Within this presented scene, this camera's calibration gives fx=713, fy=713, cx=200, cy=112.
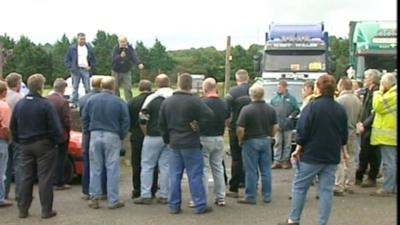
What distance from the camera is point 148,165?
9938 millimetres

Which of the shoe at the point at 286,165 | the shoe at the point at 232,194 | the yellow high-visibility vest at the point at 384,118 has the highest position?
the yellow high-visibility vest at the point at 384,118

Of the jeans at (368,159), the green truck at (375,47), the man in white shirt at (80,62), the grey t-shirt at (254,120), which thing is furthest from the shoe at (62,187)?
the green truck at (375,47)

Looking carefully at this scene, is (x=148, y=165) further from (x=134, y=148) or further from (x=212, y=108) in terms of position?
(x=212, y=108)

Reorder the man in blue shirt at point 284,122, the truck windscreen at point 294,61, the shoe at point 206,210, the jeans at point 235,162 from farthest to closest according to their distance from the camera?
1. the truck windscreen at point 294,61
2. the man in blue shirt at point 284,122
3. the jeans at point 235,162
4. the shoe at point 206,210

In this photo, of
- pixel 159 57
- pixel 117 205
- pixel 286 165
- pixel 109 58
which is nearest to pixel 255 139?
pixel 117 205

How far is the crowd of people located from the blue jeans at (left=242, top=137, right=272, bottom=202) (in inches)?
0.6

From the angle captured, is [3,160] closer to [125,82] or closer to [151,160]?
[151,160]

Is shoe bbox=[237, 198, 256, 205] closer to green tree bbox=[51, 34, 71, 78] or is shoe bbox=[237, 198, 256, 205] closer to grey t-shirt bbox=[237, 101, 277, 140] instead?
grey t-shirt bbox=[237, 101, 277, 140]

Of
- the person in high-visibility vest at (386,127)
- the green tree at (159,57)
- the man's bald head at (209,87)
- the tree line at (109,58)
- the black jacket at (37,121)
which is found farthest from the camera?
the green tree at (159,57)

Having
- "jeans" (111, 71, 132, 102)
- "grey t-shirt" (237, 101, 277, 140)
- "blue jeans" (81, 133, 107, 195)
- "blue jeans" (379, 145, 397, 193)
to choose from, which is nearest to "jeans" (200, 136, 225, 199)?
"grey t-shirt" (237, 101, 277, 140)

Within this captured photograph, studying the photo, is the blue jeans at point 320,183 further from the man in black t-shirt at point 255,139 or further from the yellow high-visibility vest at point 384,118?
the yellow high-visibility vest at point 384,118

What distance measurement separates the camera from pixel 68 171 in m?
11.7

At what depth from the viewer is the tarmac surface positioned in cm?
900

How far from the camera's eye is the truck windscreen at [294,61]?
19.0 m
